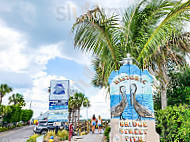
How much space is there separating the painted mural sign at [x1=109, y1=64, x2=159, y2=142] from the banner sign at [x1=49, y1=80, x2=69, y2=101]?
807cm

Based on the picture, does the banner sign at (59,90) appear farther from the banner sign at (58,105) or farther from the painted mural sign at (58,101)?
the banner sign at (58,105)

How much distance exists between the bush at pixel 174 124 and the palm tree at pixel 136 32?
1.60 m

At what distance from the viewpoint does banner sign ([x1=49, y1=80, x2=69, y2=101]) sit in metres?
12.6

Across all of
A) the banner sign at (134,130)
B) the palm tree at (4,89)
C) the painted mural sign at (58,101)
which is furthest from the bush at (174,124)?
the palm tree at (4,89)

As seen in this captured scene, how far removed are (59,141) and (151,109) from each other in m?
8.80

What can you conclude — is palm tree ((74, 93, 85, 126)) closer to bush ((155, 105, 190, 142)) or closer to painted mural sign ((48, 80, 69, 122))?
painted mural sign ((48, 80, 69, 122))

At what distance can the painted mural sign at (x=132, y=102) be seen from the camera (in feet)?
15.8

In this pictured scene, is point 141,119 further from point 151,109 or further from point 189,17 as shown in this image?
point 189,17

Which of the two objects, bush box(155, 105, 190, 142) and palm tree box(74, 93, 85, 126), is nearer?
bush box(155, 105, 190, 142)

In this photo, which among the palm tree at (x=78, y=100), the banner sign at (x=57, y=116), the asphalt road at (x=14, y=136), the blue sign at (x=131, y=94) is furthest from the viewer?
the palm tree at (x=78, y=100)

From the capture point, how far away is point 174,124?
5.40 m

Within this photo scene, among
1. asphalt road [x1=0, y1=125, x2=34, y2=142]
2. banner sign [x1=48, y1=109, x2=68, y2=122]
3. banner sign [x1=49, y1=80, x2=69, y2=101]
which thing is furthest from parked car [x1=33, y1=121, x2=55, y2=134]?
banner sign [x1=49, y1=80, x2=69, y2=101]

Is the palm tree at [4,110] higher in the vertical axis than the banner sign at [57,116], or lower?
lower

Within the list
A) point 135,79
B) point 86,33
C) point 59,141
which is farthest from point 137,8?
point 59,141
